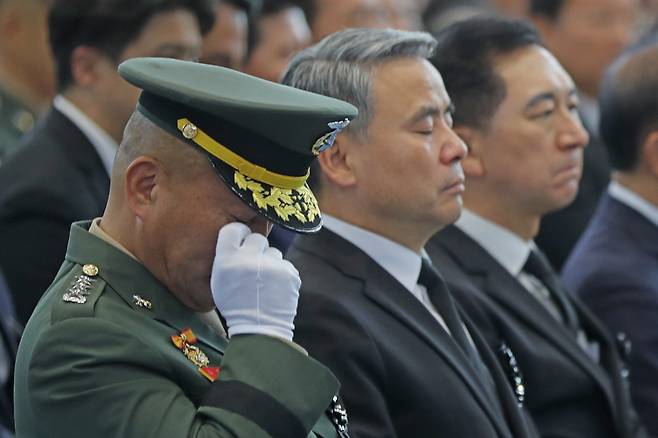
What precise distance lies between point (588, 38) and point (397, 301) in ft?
11.4

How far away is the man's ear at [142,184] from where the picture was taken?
7.60 ft

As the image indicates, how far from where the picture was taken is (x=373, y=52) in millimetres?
3219

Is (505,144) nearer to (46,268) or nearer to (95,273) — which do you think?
(46,268)

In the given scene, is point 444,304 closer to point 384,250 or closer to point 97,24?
point 384,250

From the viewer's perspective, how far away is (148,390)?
7.12 feet

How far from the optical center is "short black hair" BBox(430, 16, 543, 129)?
3865mm

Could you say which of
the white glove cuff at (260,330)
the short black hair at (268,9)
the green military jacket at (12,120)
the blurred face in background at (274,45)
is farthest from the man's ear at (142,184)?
the short black hair at (268,9)

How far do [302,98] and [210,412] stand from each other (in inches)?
21.5

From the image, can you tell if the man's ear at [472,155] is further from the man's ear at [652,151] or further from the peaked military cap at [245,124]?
the peaked military cap at [245,124]

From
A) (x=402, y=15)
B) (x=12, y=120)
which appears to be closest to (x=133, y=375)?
(x=12, y=120)

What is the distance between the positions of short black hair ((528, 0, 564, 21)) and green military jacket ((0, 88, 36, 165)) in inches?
101

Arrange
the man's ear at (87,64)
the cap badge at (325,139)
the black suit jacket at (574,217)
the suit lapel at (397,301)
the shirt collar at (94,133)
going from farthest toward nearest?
the black suit jacket at (574,217), the man's ear at (87,64), the shirt collar at (94,133), the suit lapel at (397,301), the cap badge at (325,139)

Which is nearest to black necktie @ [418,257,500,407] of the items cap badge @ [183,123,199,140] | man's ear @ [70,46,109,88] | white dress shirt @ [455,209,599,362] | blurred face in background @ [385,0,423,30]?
white dress shirt @ [455,209,599,362]

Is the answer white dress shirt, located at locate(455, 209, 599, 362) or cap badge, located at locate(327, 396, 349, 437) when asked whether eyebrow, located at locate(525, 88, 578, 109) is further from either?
cap badge, located at locate(327, 396, 349, 437)
